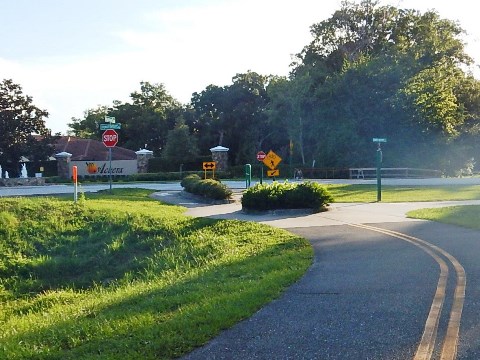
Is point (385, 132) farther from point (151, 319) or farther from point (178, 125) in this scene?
point (151, 319)

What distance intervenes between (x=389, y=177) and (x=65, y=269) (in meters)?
37.5

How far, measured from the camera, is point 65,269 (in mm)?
14695

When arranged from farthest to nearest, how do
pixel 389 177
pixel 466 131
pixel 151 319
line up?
pixel 466 131 < pixel 389 177 < pixel 151 319

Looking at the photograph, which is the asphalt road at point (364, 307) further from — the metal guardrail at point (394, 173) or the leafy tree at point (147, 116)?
Answer: the leafy tree at point (147, 116)

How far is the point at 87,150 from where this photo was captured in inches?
2379

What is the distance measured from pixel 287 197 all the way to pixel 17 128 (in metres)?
35.1

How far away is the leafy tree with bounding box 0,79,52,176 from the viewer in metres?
49.0

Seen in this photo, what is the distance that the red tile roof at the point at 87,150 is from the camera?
59.3m

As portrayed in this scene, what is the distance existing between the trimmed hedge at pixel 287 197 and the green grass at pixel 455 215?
9.47 ft

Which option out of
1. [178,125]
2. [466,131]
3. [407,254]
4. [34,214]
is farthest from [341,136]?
[407,254]

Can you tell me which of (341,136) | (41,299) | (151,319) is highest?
(341,136)

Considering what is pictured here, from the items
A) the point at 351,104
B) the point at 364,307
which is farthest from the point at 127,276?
the point at 351,104

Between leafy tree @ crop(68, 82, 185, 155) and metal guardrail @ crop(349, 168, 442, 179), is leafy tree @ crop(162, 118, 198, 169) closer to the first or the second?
leafy tree @ crop(68, 82, 185, 155)

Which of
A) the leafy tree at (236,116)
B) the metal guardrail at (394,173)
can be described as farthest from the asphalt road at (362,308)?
the leafy tree at (236,116)
